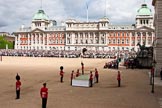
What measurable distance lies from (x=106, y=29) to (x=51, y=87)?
12141cm

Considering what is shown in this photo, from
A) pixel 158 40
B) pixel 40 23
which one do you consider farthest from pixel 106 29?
pixel 158 40

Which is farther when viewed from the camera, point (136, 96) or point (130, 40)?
point (130, 40)

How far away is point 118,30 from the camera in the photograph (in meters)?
146

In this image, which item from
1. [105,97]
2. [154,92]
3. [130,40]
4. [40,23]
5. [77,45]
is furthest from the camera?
[40,23]

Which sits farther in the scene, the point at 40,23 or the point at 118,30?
the point at 40,23

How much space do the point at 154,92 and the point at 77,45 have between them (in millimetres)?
128412

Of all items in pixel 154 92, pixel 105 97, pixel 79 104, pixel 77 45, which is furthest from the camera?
pixel 77 45

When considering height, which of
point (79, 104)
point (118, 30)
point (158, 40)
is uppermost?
point (118, 30)

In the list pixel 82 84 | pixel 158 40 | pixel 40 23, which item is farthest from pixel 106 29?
pixel 82 84

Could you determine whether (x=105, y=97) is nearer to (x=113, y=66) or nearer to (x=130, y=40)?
(x=113, y=66)

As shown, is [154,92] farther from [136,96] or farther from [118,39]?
[118,39]

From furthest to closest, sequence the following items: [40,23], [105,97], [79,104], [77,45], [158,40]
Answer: [40,23] < [77,45] < [158,40] < [105,97] < [79,104]

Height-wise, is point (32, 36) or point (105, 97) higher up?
point (32, 36)

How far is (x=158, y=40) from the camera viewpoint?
39.1 meters
